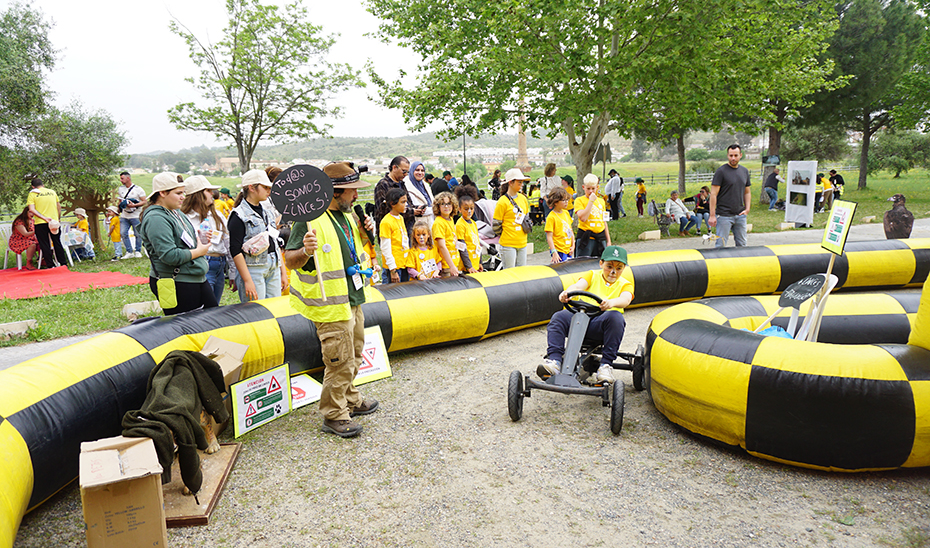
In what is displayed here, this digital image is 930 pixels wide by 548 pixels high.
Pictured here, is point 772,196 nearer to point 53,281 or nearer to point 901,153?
point 53,281

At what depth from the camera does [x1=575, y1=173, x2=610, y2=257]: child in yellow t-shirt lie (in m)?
7.08

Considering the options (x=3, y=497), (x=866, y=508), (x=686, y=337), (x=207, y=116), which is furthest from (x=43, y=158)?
(x=866, y=508)

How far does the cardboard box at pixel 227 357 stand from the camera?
412cm

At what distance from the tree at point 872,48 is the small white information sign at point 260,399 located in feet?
81.1

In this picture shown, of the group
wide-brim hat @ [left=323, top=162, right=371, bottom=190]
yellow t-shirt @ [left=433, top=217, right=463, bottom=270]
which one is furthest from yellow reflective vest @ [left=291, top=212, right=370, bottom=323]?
yellow t-shirt @ [left=433, top=217, right=463, bottom=270]

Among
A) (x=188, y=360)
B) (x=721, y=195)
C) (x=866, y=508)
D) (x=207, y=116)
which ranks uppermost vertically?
(x=207, y=116)

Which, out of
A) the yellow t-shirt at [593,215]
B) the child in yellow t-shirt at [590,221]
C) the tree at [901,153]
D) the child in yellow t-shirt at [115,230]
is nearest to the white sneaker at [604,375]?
the child in yellow t-shirt at [590,221]

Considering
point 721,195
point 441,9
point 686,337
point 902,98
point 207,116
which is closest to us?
point 686,337

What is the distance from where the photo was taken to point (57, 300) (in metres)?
8.59

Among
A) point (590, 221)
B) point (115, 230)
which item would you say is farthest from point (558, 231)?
point (115, 230)

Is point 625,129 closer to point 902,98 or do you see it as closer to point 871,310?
point 871,310

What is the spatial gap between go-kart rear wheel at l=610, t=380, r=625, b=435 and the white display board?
13013 millimetres

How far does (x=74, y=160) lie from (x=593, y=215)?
15.8 meters

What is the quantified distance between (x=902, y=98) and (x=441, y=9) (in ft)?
70.1
